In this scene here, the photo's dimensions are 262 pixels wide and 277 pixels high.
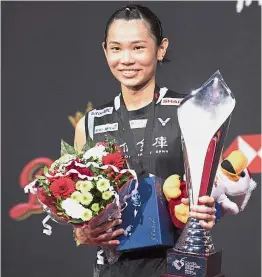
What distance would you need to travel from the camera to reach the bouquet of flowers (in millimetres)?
1772

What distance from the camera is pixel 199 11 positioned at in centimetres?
362

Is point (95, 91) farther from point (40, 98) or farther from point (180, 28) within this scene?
point (180, 28)

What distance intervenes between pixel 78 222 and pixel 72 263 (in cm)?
218

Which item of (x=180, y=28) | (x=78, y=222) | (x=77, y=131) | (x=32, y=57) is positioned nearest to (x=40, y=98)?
(x=32, y=57)

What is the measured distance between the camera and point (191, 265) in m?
1.71

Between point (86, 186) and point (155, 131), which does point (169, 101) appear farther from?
point (86, 186)

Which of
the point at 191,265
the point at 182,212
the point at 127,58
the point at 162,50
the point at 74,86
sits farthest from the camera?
the point at 74,86

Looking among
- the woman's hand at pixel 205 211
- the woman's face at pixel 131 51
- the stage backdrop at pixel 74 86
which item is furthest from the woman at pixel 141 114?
the stage backdrop at pixel 74 86

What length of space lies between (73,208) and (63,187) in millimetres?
74

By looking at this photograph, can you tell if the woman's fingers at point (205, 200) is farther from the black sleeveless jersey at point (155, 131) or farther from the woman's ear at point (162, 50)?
the woman's ear at point (162, 50)

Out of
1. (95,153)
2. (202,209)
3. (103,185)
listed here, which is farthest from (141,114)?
(202,209)

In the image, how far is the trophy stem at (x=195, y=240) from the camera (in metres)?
1.73

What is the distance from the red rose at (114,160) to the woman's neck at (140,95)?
0.97 feet

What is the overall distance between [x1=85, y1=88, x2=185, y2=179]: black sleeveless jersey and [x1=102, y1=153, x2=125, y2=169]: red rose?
6.7 inches
